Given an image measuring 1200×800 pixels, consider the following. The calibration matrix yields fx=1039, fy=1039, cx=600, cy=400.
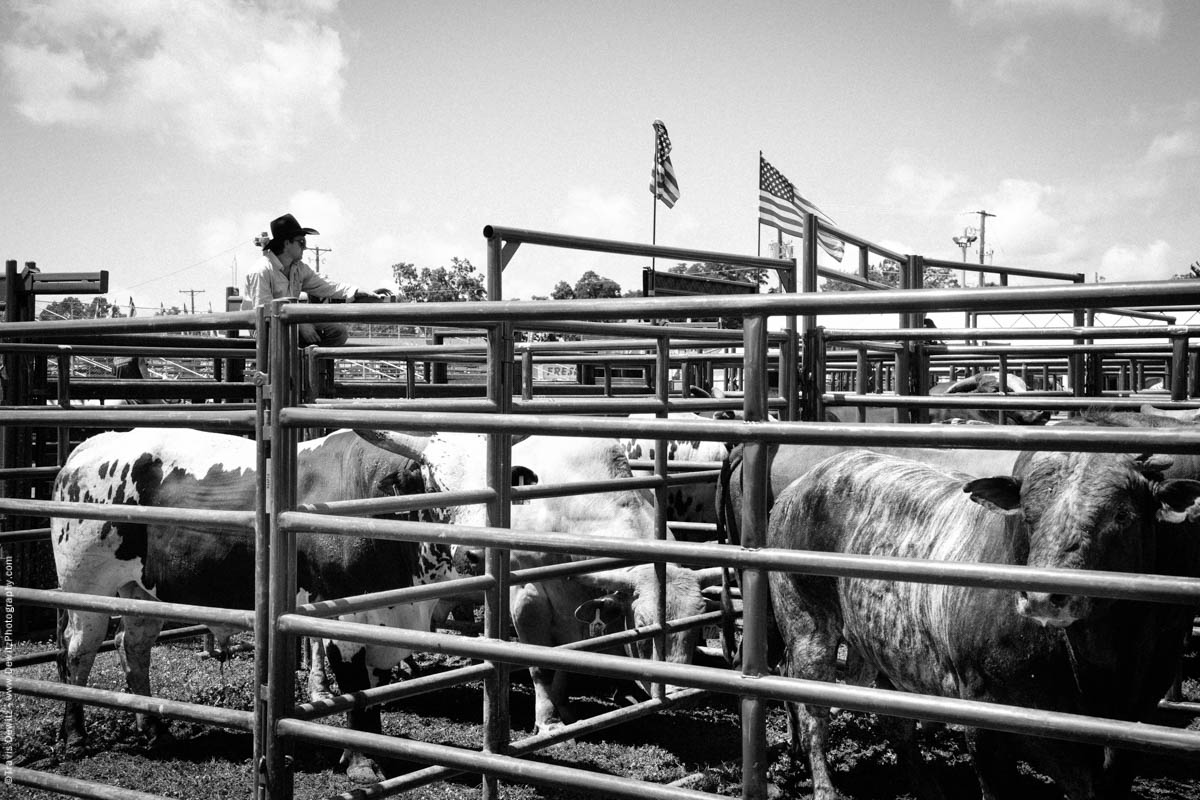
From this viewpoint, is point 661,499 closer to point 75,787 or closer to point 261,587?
point 261,587

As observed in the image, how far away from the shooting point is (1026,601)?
10.1 ft

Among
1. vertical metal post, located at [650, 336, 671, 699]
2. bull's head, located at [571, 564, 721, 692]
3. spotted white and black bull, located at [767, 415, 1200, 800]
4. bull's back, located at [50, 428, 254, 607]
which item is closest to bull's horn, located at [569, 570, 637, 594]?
bull's head, located at [571, 564, 721, 692]

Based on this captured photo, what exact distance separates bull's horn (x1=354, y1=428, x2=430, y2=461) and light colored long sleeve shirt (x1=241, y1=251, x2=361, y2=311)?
5.12ft

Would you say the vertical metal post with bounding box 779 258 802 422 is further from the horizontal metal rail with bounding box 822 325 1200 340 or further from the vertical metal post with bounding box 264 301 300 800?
the vertical metal post with bounding box 264 301 300 800

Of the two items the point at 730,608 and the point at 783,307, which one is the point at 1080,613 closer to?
the point at 783,307

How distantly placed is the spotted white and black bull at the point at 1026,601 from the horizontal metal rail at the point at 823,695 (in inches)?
34.7

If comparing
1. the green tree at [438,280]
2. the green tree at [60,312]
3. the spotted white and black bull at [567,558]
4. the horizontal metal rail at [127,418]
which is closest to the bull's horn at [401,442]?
the spotted white and black bull at [567,558]

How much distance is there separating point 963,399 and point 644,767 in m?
3.07

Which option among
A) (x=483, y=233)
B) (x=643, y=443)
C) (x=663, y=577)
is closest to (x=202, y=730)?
(x=663, y=577)

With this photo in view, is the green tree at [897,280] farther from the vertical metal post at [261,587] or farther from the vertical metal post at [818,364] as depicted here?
the vertical metal post at [261,587]

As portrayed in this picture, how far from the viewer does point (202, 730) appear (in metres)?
6.49

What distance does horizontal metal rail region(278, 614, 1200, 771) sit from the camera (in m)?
2.08

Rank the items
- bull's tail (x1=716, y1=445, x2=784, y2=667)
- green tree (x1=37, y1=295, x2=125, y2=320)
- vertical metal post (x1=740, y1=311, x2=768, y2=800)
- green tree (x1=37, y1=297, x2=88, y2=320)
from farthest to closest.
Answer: green tree (x1=37, y1=297, x2=88, y2=320), green tree (x1=37, y1=295, x2=125, y2=320), bull's tail (x1=716, y1=445, x2=784, y2=667), vertical metal post (x1=740, y1=311, x2=768, y2=800)

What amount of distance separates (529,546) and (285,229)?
210 inches
